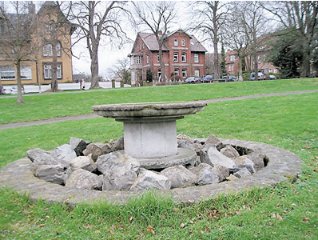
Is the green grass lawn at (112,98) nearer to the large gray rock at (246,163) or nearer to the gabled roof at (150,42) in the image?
the large gray rock at (246,163)

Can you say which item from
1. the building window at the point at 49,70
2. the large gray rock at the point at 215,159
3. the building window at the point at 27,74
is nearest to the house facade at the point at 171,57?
the building window at the point at 49,70

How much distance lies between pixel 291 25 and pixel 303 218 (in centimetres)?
3775

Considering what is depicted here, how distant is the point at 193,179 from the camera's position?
4746 mm

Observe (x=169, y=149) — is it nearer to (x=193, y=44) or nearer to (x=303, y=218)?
(x=303, y=218)

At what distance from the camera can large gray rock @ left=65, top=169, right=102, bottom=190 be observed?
15.4 ft

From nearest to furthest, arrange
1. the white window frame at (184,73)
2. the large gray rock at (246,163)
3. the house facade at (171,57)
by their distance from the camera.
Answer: the large gray rock at (246,163) → the house facade at (171,57) → the white window frame at (184,73)

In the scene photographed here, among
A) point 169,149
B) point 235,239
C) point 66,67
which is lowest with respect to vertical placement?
point 235,239

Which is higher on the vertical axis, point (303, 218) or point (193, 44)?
point (193, 44)

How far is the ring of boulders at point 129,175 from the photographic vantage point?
13.5ft

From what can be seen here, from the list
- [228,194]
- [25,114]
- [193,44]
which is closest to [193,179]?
[228,194]

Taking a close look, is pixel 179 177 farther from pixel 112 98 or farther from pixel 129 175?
pixel 112 98

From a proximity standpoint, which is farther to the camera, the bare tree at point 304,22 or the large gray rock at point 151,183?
the bare tree at point 304,22

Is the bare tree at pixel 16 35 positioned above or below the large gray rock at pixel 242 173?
above

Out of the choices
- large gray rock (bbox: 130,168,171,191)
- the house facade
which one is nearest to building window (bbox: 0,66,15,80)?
the house facade
